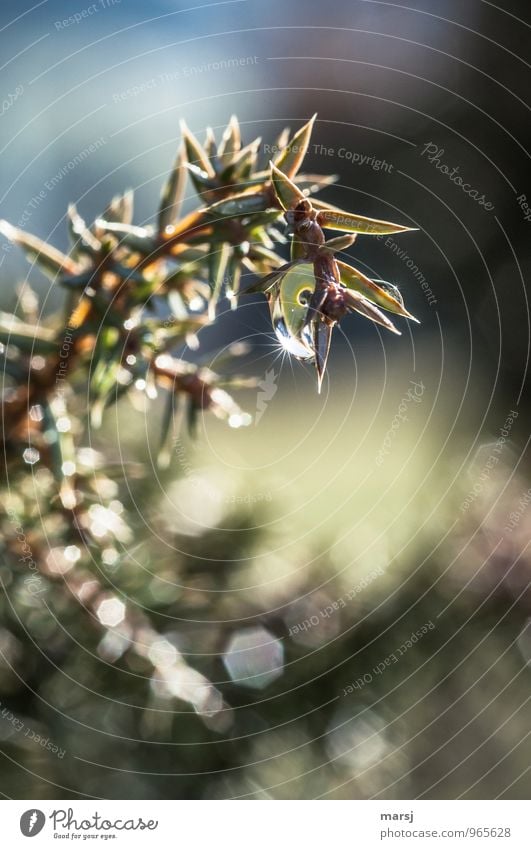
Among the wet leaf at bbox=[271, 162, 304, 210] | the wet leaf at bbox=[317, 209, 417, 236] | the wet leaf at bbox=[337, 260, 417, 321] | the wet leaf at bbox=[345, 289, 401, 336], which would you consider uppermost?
the wet leaf at bbox=[271, 162, 304, 210]

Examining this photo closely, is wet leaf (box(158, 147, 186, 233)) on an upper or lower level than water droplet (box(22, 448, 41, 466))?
upper

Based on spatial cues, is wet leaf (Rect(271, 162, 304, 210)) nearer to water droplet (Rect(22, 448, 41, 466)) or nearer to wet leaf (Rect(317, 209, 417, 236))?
wet leaf (Rect(317, 209, 417, 236))

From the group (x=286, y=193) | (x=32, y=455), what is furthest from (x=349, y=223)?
(x=32, y=455)

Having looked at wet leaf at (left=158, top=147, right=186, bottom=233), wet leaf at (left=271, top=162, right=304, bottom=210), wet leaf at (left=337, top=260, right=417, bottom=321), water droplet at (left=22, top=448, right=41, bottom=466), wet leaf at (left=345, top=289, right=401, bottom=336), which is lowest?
water droplet at (left=22, top=448, right=41, bottom=466)

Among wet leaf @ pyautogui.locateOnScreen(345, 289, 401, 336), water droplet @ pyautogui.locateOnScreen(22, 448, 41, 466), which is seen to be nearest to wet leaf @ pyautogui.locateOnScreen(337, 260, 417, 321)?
wet leaf @ pyautogui.locateOnScreen(345, 289, 401, 336)

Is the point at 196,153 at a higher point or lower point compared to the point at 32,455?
higher

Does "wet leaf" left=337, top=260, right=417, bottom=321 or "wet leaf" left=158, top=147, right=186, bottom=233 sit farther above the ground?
"wet leaf" left=158, top=147, right=186, bottom=233

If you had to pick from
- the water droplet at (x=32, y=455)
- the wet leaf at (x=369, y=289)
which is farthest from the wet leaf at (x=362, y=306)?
the water droplet at (x=32, y=455)

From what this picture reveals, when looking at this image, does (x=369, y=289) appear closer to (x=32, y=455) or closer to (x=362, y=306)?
(x=362, y=306)

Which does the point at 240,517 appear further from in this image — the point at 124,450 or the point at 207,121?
the point at 207,121

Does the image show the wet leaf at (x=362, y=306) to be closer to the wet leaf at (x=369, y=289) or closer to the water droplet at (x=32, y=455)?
the wet leaf at (x=369, y=289)

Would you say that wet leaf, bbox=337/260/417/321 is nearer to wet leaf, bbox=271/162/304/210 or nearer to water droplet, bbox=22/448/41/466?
wet leaf, bbox=271/162/304/210

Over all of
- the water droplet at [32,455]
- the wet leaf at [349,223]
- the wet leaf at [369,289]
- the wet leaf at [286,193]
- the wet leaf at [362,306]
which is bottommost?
the water droplet at [32,455]
